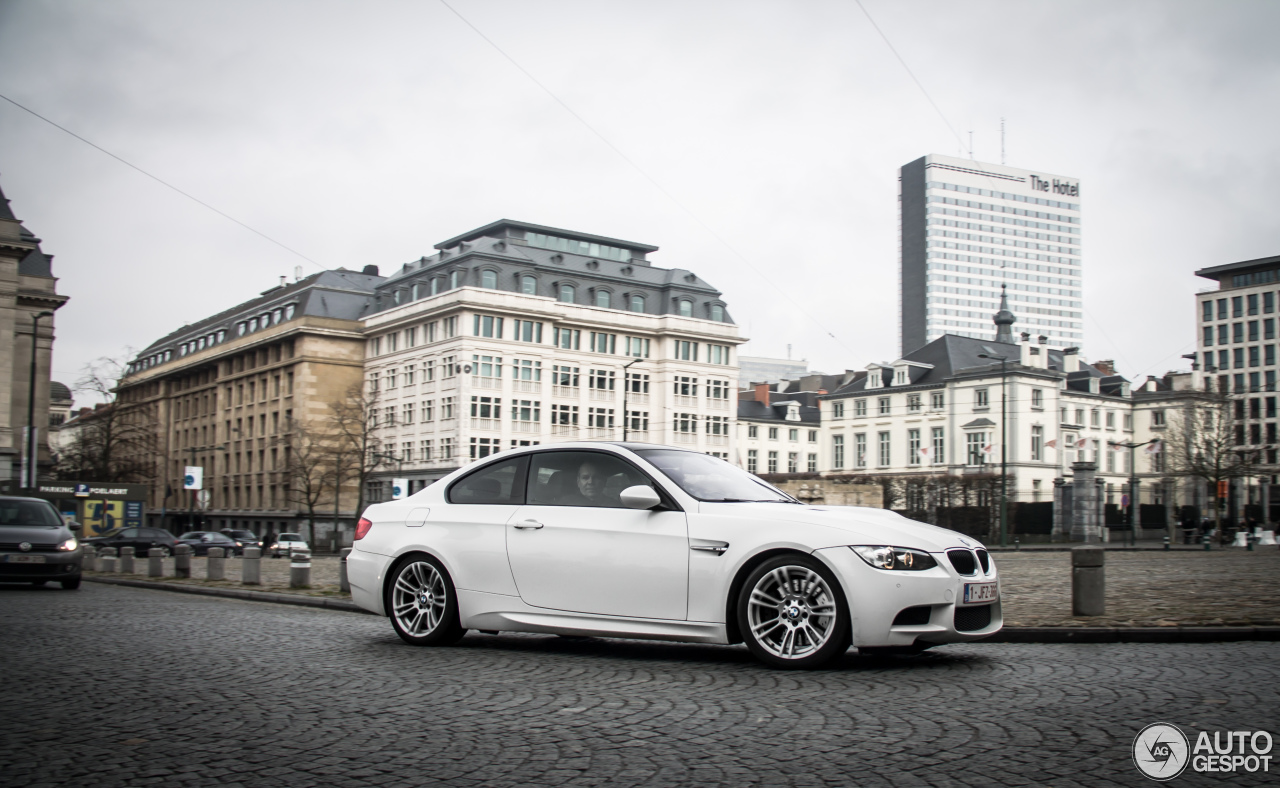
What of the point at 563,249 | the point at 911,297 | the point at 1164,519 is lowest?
the point at 1164,519

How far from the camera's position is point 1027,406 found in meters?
84.2

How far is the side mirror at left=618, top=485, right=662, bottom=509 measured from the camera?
7711 millimetres

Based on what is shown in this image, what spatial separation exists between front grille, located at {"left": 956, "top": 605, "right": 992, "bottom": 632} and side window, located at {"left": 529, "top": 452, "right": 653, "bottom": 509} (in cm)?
232

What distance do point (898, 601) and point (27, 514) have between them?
52.5 feet

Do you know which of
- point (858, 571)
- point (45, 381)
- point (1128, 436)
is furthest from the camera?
point (1128, 436)

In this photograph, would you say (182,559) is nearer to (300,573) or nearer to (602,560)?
(300,573)

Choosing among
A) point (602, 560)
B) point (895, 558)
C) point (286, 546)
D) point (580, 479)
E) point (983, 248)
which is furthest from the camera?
point (983, 248)

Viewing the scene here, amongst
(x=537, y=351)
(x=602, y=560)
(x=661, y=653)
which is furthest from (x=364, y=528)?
(x=537, y=351)

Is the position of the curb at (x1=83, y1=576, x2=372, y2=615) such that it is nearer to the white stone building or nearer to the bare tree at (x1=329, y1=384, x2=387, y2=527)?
the bare tree at (x1=329, y1=384, x2=387, y2=527)

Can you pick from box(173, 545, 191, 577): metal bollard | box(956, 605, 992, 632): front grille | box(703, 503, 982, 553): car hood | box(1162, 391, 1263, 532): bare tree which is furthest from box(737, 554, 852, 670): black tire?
box(1162, 391, 1263, 532): bare tree

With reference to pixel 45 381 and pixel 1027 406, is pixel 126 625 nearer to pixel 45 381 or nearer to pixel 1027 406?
pixel 45 381

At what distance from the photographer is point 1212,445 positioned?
66.0 meters

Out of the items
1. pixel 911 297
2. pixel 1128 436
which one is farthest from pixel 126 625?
pixel 911 297

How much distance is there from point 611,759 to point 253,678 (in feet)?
11.0
